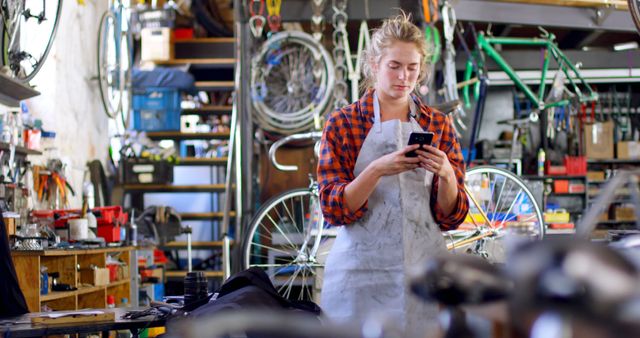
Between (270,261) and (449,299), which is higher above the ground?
(449,299)

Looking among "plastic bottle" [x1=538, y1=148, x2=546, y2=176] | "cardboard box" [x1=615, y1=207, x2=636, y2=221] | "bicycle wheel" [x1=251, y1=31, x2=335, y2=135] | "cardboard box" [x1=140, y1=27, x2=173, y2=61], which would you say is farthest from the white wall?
"cardboard box" [x1=615, y1=207, x2=636, y2=221]

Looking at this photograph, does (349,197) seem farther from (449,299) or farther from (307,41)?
(307,41)

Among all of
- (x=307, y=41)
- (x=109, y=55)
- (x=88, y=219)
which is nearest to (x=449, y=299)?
(x=88, y=219)

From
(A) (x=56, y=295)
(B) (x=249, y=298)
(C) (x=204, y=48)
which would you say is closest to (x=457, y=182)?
(B) (x=249, y=298)

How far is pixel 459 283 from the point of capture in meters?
0.86

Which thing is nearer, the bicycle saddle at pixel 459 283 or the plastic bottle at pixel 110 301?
the bicycle saddle at pixel 459 283

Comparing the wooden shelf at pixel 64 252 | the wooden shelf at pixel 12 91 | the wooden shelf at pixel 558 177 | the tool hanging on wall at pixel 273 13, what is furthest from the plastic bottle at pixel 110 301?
the wooden shelf at pixel 558 177

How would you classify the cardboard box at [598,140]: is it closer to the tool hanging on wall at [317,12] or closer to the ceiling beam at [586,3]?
the ceiling beam at [586,3]

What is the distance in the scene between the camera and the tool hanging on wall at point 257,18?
6.98 metres

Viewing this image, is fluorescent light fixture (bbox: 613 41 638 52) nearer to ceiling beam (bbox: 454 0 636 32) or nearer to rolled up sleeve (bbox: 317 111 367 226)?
ceiling beam (bbox: 454 0 636 32)

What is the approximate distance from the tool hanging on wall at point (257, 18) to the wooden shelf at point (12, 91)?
2.15 metres

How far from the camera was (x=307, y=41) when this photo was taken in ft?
24.5

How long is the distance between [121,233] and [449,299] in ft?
18.1

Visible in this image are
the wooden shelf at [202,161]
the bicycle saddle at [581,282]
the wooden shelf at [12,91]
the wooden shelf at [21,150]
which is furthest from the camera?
the wooden shelf at [202,161]
